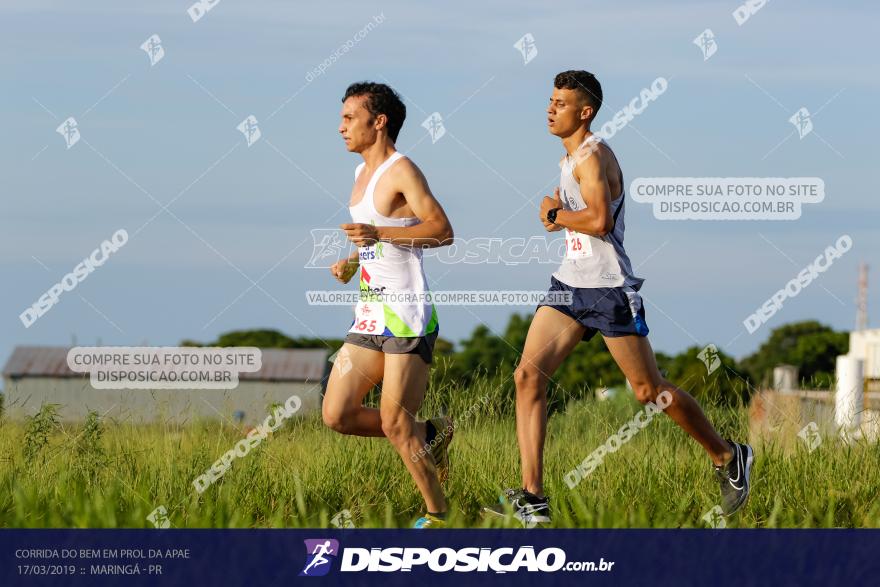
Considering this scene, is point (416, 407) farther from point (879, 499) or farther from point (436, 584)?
point (879, 499)

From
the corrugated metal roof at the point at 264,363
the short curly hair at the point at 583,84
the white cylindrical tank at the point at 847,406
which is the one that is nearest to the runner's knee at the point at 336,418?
the short curly hair at the point at 583,84

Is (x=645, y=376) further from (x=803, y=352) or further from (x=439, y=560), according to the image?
(x=803, y=352)

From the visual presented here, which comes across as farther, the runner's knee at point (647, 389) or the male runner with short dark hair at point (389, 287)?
the runner's knee at point (647, 389)

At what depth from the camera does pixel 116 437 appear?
7629mm

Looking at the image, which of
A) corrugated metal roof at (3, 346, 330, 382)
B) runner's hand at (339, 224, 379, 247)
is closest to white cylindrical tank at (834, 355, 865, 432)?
runner's hand at (339, 224, 379, 247)

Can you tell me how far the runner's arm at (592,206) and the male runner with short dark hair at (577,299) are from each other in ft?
0.04

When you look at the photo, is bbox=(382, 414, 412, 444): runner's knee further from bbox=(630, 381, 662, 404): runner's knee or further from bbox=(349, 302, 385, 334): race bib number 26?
bbox=(630, 381, 662, 404): runner's knee

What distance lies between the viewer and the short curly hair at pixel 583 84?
664 centimetres

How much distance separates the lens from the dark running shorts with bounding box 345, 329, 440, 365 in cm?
618

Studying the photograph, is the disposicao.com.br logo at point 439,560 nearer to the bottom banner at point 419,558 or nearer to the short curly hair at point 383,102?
the bottom banner at point 419,558

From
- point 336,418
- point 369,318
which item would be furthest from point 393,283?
point 336,418

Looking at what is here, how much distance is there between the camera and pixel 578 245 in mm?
6633

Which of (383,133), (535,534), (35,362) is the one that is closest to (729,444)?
(535,534)

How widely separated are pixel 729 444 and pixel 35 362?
29.7m
